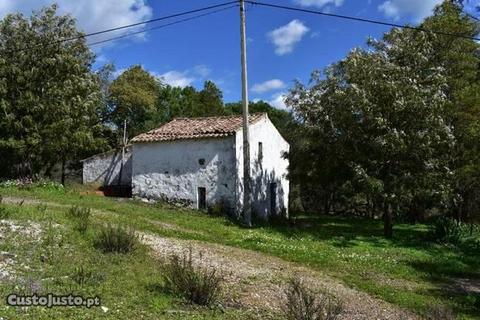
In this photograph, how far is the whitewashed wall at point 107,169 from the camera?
96.3ft

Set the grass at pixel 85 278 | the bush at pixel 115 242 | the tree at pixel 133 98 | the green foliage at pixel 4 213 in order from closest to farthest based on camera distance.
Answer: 1. the grass at pixel 85 278
2. the bush at pixel 115 242
3. the green foliage at pixel 4 213
4. the tree at pixel 133 98

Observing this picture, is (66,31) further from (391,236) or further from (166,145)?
(391,236)

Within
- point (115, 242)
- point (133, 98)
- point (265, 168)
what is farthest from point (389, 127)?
point (133, 98)

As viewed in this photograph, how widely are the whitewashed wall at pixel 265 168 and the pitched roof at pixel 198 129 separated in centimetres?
61

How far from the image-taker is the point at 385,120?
18.9m

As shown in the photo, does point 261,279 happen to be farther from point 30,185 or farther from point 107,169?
point 107,169

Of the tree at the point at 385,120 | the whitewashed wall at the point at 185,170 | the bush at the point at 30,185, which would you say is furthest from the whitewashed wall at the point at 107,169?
the tree at the point at 385,120

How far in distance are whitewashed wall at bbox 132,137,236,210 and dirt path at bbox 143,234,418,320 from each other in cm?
848

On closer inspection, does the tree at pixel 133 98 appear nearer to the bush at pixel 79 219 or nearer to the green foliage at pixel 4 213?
the bush at pixel 79 219

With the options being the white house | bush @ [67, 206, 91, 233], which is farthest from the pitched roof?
bush @ [67, 206, 91, 233]

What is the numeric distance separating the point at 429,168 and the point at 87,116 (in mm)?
18086

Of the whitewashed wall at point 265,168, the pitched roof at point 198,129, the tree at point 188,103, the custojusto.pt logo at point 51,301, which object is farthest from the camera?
the tree at point 188,103

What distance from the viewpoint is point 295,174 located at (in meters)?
22.6

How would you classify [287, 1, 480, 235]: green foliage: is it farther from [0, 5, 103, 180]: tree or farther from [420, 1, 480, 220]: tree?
[0, 5, 103, 180]: tree
